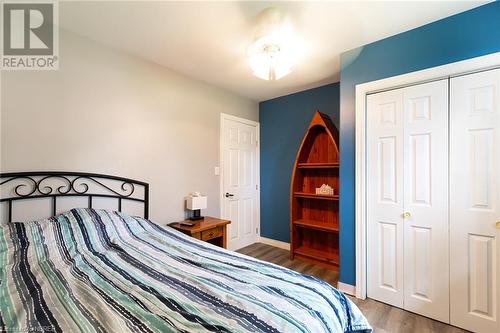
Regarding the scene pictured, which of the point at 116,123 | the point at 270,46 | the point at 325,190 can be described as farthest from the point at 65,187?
the point at 325,190

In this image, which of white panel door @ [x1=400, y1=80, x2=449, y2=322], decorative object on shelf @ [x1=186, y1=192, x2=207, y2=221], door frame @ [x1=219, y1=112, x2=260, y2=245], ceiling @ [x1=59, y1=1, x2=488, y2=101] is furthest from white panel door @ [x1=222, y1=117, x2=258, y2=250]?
white panel door @ [x1=400, y1=80, x2=449, y2=322]

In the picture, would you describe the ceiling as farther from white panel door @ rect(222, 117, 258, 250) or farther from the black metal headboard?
the black metal headboard

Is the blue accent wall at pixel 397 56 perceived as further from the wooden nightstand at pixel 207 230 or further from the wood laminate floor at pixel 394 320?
the wooden nightstand at pixel 207 230

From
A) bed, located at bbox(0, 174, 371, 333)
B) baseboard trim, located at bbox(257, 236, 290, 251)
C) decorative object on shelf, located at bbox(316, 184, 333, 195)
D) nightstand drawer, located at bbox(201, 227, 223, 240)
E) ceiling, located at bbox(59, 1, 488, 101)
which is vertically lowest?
baseboard trim, located at bbox(257, 236, 290, 251)

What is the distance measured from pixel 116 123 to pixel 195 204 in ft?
4.00

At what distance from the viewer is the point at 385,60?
6.86ft

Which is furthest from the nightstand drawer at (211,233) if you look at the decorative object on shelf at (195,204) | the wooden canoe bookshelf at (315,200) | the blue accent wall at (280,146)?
the blue accent wall at (280,146)

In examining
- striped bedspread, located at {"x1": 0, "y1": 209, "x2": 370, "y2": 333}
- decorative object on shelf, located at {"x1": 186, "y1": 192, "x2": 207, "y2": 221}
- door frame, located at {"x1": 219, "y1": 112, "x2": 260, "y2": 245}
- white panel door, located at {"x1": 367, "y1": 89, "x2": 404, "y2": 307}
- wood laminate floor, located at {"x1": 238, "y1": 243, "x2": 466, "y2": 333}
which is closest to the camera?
striped bedspread, located at {"x1": 0, "y1": 209, "x2": 370, "y2": 333}

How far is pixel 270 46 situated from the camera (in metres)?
1.70

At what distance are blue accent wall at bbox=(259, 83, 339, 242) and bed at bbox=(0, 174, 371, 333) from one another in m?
2.16

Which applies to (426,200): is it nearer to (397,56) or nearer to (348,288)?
(348,288)

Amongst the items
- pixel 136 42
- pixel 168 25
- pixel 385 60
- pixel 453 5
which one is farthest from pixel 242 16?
pixel 453 5

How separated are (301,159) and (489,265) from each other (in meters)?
2.07

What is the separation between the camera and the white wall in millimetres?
1745
